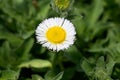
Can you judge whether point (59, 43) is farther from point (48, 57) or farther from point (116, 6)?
point (116, 6)

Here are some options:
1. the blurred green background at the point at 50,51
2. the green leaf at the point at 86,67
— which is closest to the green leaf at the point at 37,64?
the blurred green background at the point at 50,51

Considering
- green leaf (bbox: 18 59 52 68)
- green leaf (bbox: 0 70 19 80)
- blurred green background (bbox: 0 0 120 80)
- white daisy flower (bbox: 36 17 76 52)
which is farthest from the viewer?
green leaf (bbox: 18 59 52 68)

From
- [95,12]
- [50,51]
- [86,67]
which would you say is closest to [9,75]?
[50,51]

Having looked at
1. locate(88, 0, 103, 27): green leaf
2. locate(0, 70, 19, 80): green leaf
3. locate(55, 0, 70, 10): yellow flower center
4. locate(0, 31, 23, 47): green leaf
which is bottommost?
locate(0, 70, 19, 80): green leaf

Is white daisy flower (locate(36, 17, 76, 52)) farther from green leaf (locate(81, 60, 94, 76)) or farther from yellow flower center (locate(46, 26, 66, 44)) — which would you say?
green leaf (locate(81, 60, 94, 76))

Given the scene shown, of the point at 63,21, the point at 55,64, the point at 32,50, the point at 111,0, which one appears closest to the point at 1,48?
the point at 32,50

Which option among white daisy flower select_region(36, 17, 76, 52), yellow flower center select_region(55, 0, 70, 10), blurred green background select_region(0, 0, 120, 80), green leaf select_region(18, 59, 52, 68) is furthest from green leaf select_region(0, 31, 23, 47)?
yellow flower center select_region(55, 0, 70, 10)

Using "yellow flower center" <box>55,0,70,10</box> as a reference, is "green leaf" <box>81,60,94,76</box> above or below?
below

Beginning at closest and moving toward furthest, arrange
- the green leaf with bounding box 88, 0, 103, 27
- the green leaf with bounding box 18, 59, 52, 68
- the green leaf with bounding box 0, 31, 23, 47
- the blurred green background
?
the blurred green background
the green leaf with bounding box 18, 59, 52, 68
the green leaf with bounding box 0, 31, 23, 47
the green leaf with bounding box 88, 0, 103, 27
